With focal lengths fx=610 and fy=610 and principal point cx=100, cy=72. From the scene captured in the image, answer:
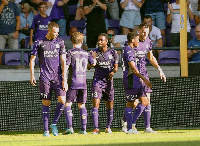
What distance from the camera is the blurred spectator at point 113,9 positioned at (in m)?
16.5

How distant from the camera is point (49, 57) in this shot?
1095 cm

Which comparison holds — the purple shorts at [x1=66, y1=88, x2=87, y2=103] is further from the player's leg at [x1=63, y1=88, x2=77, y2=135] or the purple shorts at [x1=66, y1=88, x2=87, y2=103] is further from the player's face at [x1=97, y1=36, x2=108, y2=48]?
the player's face at [x1=97, y1=36, x2=108, y2=48]

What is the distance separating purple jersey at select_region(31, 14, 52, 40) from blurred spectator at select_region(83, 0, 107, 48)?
106 centimetres

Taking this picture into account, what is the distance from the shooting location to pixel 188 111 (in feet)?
42.7

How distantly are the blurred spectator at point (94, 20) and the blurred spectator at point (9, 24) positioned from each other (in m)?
1.80

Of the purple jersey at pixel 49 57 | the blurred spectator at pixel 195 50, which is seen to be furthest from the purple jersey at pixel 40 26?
the purple jersey at pixel 49 57

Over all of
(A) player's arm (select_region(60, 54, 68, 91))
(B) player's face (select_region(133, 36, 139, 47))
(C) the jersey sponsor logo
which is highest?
(B) player's face (select_region(133, 36, 139, 47))

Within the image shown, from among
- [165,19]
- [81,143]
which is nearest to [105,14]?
[165,19]

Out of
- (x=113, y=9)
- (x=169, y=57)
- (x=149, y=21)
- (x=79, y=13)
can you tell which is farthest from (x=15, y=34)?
(x=169, y=57)

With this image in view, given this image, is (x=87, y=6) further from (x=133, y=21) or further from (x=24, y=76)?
(x=24, y=76)

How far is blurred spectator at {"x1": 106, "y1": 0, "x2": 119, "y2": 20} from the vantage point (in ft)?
54.0

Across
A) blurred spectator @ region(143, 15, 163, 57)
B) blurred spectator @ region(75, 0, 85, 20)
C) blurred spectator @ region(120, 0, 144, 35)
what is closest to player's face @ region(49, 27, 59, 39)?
blurred spectator @ region(143, 15, 163, 57)

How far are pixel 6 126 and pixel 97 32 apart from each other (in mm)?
3527

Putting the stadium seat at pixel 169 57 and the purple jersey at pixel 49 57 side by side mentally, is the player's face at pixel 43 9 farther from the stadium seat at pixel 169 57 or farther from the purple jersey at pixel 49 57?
the purple jersey at pixel 49 57
